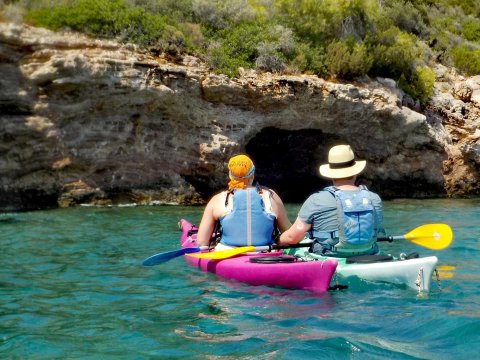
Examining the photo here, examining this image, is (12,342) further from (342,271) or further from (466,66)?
(466,66)

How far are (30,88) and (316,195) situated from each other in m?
→ 8.96

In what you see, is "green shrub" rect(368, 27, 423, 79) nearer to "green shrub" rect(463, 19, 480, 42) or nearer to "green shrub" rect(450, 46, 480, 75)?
"green shrub" rect(450, 46, 480, 75)

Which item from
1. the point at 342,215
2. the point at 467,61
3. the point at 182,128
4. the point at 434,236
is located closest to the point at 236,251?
the point at 342,215

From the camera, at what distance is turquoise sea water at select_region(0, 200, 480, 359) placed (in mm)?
3857

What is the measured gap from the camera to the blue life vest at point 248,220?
638cm

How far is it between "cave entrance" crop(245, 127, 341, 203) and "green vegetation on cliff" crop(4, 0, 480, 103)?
2240 millimetres

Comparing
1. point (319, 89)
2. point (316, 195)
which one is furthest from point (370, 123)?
point (316, 195)

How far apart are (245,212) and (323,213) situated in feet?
3.35

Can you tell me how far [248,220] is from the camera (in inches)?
252

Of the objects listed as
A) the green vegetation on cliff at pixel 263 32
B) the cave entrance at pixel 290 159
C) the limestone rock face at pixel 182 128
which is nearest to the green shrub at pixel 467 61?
the green vegetation on cliff at pixel 263 32

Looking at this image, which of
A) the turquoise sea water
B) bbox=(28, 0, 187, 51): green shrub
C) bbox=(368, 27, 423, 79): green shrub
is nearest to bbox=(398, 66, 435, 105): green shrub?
bbox=(368, 27, 423, 79): green shrub

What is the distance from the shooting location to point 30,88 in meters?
12.7

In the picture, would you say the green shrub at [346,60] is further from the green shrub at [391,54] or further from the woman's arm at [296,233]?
the woman's arm at [296,233]

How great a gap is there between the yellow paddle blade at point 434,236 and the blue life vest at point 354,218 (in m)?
0.81
